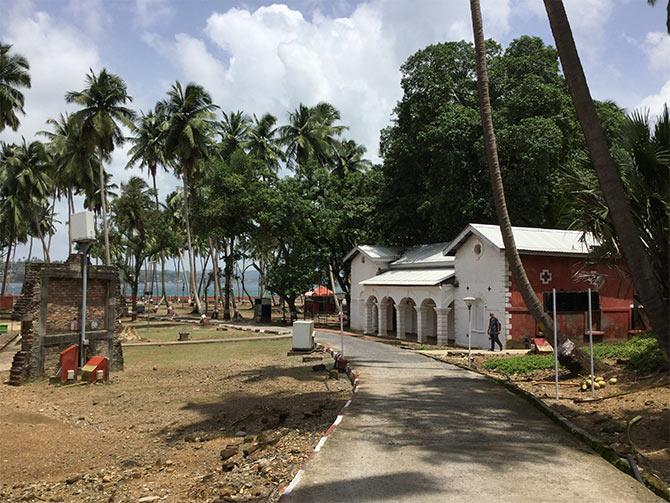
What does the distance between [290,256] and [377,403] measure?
97.5ft

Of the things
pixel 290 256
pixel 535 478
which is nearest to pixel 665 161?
pixel 535 478

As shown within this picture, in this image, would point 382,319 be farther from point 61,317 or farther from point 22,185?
point 22,185

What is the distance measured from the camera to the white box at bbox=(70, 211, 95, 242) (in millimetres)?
18547

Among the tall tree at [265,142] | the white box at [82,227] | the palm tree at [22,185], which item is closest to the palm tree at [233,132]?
the tall tree at [265,142]

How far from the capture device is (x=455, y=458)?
25.4 feet

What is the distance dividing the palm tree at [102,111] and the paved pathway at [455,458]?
32.5 metres

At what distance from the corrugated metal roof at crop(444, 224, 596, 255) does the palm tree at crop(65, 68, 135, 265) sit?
Result: 24864mm

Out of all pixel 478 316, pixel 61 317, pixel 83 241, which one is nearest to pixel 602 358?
pixel 478 316

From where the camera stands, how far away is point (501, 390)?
13500 millimetres

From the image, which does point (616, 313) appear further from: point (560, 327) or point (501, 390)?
point (501, 390)

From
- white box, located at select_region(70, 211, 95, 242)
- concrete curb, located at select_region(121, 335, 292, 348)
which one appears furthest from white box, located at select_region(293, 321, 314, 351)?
white box, located at select_region(70, 211, 95, 242)

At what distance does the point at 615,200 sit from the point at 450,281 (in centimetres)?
1928

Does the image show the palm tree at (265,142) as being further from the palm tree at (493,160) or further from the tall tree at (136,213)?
the palm tree at (493,160)

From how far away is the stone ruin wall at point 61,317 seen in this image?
55.7ft
